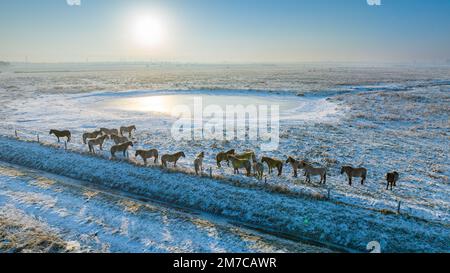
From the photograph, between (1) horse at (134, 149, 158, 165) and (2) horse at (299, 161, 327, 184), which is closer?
(2) horse at (299, 161, 327, 184)

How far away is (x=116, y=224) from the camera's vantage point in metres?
13.0

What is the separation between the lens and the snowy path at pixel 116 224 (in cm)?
1159

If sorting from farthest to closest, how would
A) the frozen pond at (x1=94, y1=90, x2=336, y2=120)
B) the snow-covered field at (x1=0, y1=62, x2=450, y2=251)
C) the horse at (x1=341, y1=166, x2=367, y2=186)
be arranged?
the frozen pond at (x1=94, y1=90, x2=336, y2=120) < the horse at (x1=341, y1=166, x2=367, y2=186) < the snow-covered field at (x1=0, y1=62, x2=450, y2=251)

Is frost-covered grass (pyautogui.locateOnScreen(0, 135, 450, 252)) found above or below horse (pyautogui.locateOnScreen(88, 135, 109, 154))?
below

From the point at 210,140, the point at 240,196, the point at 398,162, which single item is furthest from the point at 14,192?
the point at 398,162

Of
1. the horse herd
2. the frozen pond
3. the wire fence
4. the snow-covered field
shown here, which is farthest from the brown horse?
the frozen pond

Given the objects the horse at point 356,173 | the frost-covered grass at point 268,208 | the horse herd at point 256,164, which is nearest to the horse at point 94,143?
the horse herd at point 256,164

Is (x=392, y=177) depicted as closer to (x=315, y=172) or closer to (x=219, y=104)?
(x=315, y=172)

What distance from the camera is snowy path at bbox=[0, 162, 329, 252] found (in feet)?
38.0

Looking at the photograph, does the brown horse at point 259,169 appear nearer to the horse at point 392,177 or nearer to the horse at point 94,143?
the horse at point 392,177

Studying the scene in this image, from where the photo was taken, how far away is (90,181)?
1831 centimetres

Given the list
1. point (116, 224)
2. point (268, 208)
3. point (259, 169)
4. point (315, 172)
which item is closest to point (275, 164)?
point (259, 169)

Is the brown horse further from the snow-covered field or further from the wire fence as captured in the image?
the snow-covered field
